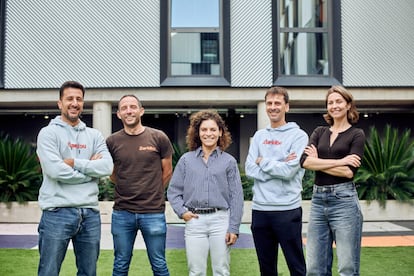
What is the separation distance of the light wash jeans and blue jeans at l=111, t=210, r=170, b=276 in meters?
0.56

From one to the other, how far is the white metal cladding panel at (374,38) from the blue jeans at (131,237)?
29.9 ft

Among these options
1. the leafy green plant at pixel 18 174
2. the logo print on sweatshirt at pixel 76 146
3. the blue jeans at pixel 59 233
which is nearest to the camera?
the blue jeans at pixel 59 233

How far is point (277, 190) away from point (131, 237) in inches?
56.0

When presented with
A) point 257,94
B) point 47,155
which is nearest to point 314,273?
point 47,155

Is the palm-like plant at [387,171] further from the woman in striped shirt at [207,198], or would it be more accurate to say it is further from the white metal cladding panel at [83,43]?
the woman in striped shirt at [207,198]

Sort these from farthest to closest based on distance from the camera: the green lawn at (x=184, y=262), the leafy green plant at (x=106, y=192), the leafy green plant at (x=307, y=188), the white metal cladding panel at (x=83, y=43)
A: the white metal cladding panel at (x=83, y=43) < the leafy green plant at (x=307, y=188) < the leafy green plant at (x=106, y=192) < the green lawn at (x=184, y=262)

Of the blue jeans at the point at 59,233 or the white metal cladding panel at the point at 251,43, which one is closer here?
the blue jeans at the point at 59,233

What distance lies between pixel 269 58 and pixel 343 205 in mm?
8645

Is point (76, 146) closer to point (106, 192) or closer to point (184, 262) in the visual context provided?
point (184, 262)

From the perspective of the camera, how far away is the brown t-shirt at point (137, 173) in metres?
4.52

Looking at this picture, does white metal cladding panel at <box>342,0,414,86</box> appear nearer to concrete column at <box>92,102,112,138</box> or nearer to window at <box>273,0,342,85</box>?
window at <box>273,0,342,85</box>

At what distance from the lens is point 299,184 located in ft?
14.4

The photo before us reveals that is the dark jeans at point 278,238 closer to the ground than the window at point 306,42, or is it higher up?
closer to the ground

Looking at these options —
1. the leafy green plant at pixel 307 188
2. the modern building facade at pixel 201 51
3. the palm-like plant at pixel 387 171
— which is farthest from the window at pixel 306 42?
the leafy green plant at pixel 307 188
